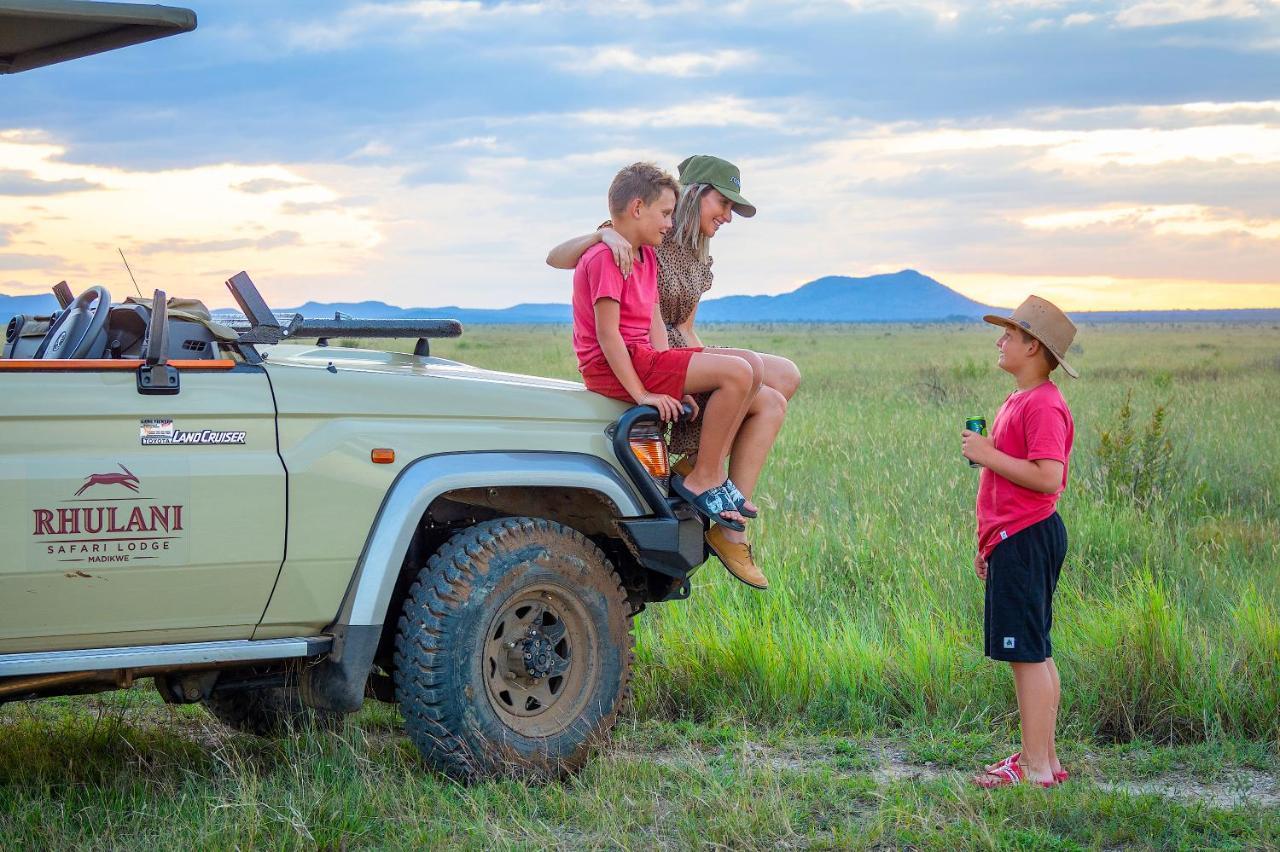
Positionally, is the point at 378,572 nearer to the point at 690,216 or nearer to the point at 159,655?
the point at 159,655

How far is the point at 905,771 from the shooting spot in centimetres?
504

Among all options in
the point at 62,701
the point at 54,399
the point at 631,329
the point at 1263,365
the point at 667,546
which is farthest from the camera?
the point at 1263,365

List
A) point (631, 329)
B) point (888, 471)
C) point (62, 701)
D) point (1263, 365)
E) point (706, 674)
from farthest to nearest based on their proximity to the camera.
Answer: point (1263, 365), point (888, 471), point (62, 701), point (706, 674), point (631, 329)

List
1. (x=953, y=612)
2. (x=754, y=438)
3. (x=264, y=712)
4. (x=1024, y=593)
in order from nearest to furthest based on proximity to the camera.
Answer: (x=1024, y=593), (x=754, y=438), (x=264, y=712), (x=953, y=612)

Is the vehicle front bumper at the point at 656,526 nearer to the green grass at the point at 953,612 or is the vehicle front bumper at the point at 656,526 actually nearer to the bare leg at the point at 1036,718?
the green grass at the point at 953,612

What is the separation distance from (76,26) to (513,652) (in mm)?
2663

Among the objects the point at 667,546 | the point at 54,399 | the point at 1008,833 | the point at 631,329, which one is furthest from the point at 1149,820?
the point at 54,399

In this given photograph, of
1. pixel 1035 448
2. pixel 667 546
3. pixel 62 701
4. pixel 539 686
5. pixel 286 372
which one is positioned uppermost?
pixel 286 372

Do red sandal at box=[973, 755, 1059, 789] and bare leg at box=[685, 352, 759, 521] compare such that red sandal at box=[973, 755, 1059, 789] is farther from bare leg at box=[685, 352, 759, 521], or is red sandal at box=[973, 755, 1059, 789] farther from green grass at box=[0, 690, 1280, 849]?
bare leg at box=[685, 352, 759, 521]

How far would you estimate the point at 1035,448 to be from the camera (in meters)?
4.68

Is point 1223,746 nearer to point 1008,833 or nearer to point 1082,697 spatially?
point 1082,697

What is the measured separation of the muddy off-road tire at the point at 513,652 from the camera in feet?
14.9

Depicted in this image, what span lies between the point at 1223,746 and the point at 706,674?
2148 mm

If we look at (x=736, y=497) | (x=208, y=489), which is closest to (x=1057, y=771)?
(x=736, y=497)
